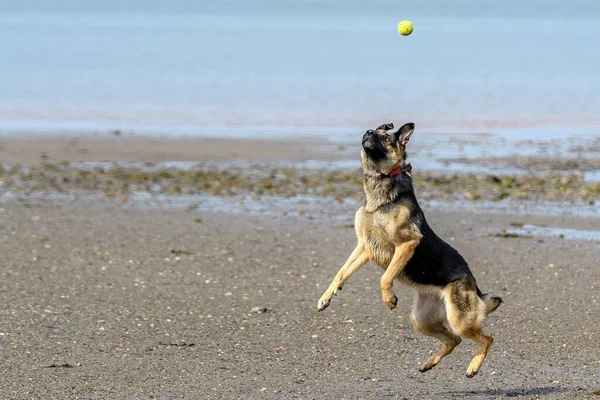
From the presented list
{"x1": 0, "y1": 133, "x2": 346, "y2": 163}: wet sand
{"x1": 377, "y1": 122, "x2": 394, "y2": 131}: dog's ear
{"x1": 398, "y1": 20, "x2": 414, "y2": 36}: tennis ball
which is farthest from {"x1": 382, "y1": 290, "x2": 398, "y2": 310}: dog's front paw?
{"x1": 0, "y1": 133, "x2": 346, "y2": 163}: wet sand

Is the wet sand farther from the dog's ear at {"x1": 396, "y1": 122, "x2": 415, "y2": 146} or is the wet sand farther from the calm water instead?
the dog's ear at {"x1": 396, "y1": 122, "x2": 415, "y2": 146}

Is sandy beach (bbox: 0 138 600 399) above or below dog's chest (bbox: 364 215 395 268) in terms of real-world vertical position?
below

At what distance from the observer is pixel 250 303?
9086 mm

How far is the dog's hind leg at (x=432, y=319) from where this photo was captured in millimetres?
6781

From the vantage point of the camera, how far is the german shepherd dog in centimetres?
662

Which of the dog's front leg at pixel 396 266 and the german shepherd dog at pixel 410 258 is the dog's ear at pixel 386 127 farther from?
the dog's front leg at pixel 396 266

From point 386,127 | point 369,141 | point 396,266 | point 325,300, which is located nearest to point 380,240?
point 396,266

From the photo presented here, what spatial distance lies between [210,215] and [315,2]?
356 ft

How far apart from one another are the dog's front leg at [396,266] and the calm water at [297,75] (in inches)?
622

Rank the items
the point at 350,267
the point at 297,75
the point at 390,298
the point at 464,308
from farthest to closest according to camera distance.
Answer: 1. the point at 297,75
2. the point at 350,267
3. the point at 390,298
4. the point at 464,308

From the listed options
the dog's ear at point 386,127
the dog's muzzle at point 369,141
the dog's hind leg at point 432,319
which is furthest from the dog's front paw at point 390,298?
the dog's ear at point 386,127

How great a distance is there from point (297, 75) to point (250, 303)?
1004 inches

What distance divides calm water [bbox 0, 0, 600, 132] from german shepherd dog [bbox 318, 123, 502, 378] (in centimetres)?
1550

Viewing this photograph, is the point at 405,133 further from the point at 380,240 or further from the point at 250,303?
the point at 250,303
